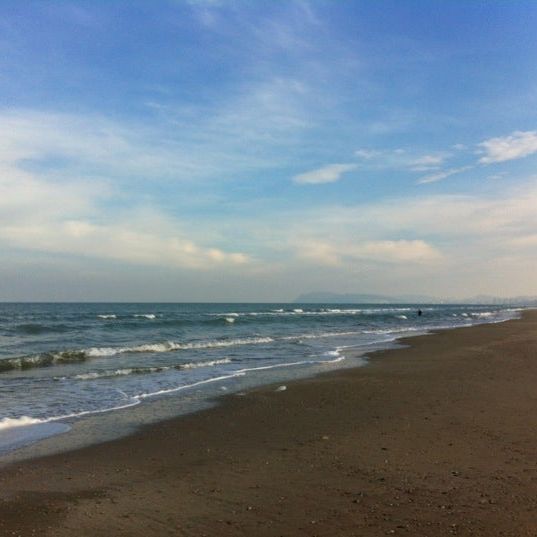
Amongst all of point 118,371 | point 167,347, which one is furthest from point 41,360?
point 167,347

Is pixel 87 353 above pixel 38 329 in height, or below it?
below

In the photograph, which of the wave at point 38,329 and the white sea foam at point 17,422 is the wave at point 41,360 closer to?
the white sea foam at point 17,422

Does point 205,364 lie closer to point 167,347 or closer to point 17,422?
point 167,347

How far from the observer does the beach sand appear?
4.82 m

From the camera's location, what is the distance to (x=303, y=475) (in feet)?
20.1

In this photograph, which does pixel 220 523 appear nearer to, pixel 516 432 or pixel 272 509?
pixel 272 509

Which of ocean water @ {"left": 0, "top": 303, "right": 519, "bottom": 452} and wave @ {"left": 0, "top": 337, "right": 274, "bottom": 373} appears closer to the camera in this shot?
ocean water @ {"left": 0, "top": 303, "right": 519, "bottom": 452}

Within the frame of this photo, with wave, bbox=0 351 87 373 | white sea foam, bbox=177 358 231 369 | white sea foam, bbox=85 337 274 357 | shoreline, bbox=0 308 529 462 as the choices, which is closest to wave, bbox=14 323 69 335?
white sea foam, bbox=85 337 274 357

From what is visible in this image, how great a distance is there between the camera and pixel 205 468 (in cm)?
661

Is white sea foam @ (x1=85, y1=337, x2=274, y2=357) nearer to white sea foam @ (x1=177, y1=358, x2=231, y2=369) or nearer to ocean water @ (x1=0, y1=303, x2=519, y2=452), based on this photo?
ocean water @ (x1=0, y1=303, x2=519, y2=452)

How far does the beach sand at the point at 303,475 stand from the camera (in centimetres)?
482

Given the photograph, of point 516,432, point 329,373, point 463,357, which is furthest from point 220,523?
point 463,357

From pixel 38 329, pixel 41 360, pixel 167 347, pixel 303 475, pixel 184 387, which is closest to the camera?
pixel 303 475

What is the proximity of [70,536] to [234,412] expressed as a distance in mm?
5540
